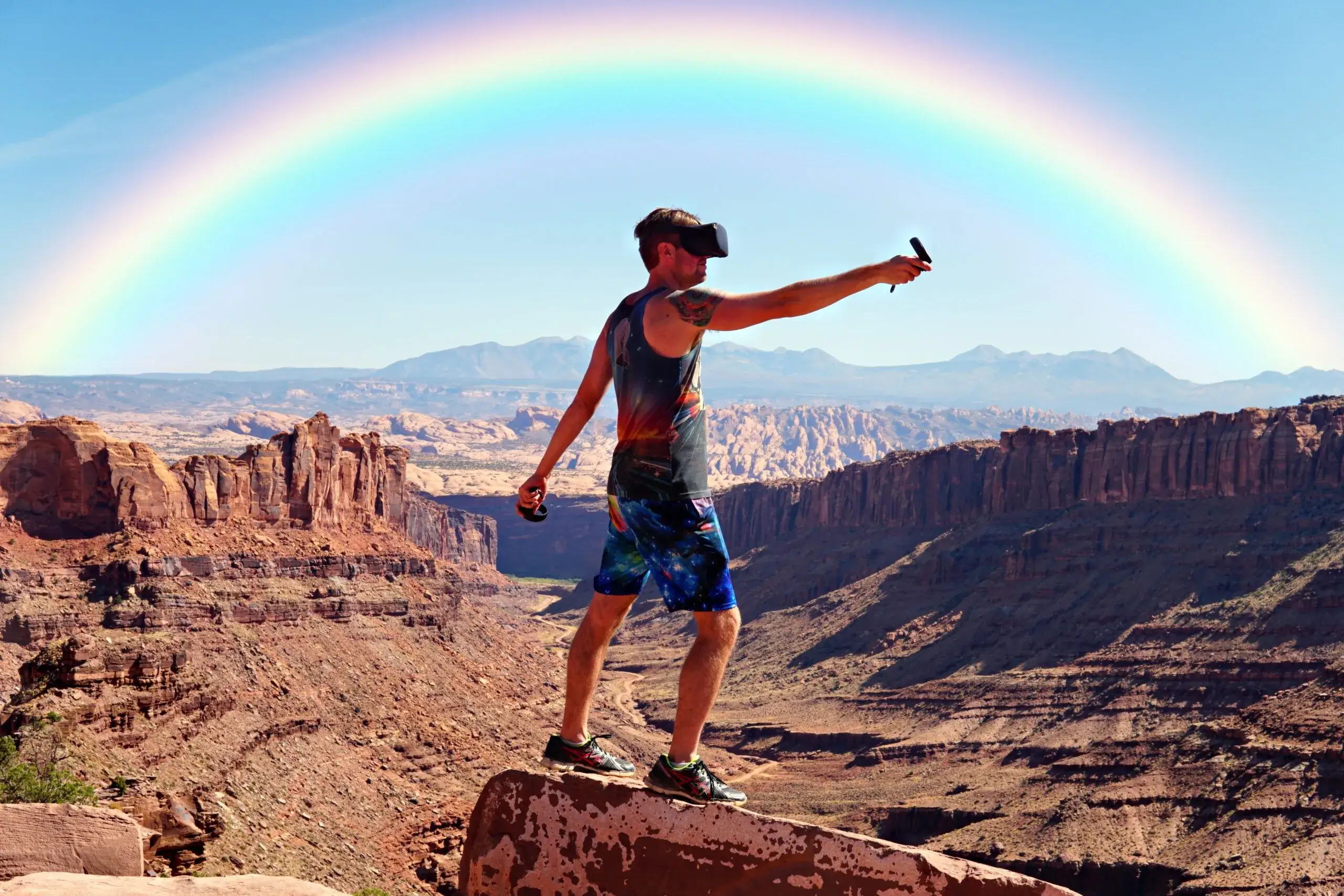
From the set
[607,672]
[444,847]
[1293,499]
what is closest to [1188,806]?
[444,847]

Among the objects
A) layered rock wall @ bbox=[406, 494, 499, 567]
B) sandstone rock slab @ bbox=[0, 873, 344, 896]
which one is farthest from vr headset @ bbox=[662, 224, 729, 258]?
layered rock wall @ bbox=[406, 494, 499, 567]

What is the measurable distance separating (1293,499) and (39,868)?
295 feet

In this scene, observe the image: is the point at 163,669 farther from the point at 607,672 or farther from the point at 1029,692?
the point at 607,672

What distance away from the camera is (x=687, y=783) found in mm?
9500

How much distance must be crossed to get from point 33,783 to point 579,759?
966 inches

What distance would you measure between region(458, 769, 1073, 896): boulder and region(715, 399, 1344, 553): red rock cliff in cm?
8908

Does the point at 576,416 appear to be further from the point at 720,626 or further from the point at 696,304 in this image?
the point at 720,626

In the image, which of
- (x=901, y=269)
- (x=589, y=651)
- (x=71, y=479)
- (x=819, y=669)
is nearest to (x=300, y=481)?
(x=71, y=479)

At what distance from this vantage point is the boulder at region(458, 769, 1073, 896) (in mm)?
8781

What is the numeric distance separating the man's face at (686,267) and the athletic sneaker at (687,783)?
3142 mm

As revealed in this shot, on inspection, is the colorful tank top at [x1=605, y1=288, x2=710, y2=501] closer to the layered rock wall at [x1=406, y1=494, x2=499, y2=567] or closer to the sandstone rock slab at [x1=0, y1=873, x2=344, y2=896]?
the sandstone rock slab at [x1=0, y1=873, x2=344, y2=896]

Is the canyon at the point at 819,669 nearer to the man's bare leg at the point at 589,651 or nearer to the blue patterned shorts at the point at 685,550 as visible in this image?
the man's bare leg at the point at 589,651

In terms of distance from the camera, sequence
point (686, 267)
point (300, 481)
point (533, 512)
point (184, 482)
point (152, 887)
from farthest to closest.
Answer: point (300, 481)
point (184, 482)
point (533, 512)
point (686, 267)
point (152, 887)

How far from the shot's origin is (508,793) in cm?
988
